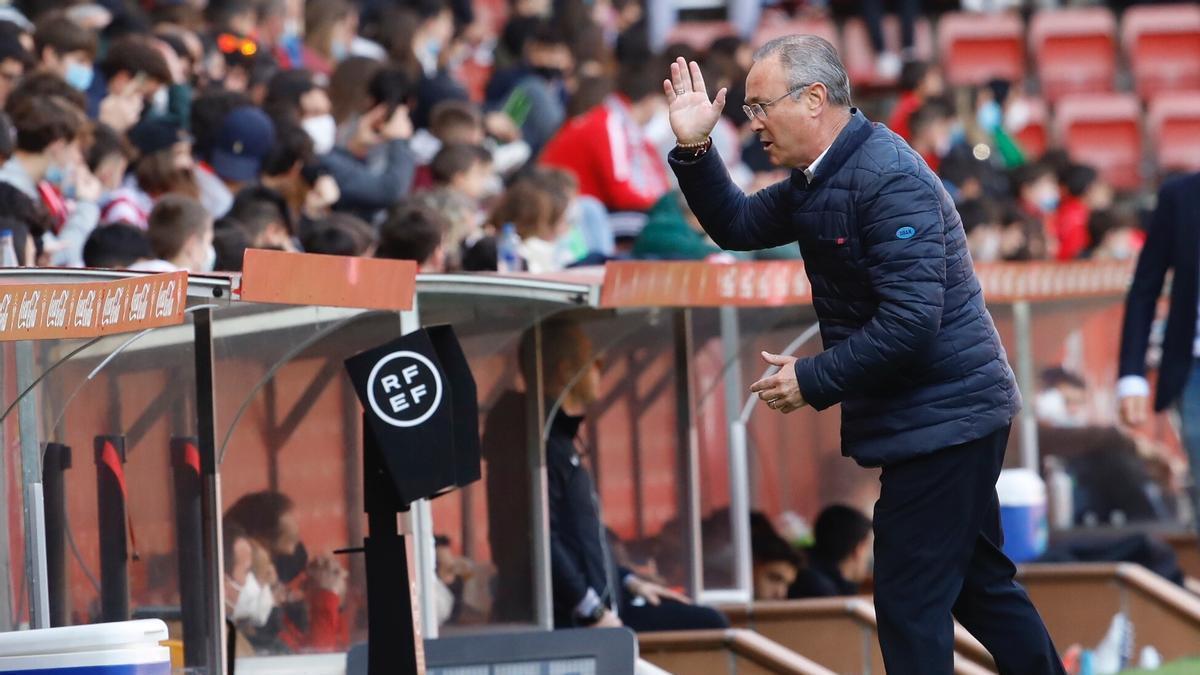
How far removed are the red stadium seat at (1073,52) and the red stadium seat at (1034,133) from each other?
1.95ft

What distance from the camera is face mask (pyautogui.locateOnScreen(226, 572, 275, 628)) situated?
6302 millimetres

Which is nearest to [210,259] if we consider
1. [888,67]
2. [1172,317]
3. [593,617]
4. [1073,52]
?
[593,617]

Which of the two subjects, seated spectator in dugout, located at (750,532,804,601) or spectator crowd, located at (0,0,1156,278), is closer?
spectator crowd, located at (0,0,1156,278)

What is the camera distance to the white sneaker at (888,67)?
57.8 feet

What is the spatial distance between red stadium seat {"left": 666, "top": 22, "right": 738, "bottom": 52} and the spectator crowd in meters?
1.13

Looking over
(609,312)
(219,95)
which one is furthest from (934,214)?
(219,95)

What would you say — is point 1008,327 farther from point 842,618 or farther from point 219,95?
point 219,95

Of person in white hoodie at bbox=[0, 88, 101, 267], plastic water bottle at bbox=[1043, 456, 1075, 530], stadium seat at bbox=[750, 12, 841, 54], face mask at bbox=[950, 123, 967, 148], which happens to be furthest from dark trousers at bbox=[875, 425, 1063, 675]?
stadium seat at bbox=[750, 12, 841, 54]

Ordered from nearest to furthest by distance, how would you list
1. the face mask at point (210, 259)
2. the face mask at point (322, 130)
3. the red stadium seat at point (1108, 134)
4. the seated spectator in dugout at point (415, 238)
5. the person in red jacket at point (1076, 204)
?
the face mask at point (210, 259) < the seated spectator in dugout at point (415, 238) < the face mask at point (322, 130) < the person in red jacket at point (1076, 204) < the red stadium seat at point (1108, 134)

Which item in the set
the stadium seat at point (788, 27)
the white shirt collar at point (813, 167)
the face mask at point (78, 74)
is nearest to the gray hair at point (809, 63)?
the white shirt collar at point (813, 167)

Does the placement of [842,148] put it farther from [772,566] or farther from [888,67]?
[888,67]

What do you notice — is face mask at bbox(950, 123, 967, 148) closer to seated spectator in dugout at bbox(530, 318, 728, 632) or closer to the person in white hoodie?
seated spectator in dugout at bbox(530, 318, 728, 632)

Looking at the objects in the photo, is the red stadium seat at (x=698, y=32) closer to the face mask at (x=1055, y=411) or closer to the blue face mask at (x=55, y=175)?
the face mask at (x=1055, y=411)

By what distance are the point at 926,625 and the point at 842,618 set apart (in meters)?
2.82
